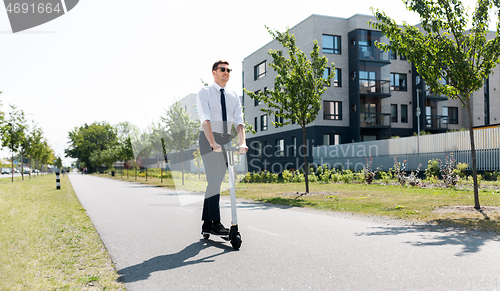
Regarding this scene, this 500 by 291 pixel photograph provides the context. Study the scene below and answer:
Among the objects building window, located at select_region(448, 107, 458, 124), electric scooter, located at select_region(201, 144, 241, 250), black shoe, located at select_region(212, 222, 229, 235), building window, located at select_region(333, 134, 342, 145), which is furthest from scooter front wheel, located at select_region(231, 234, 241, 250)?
building window, located at select_region(448, 107, 458, 124)

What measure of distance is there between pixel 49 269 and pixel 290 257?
8.50 ft

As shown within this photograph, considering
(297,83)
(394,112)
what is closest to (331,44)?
(394,112)

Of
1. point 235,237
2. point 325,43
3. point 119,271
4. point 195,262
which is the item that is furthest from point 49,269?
point 325,43

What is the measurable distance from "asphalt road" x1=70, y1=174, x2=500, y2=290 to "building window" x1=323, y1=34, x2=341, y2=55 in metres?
29.2

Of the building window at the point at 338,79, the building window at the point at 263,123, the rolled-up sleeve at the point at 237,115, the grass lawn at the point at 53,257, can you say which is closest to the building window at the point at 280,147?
the building window at the point at 263,123

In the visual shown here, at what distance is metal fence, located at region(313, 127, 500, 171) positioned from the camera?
20189 mm

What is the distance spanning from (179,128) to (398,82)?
24485mm

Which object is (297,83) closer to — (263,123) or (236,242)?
(236,242)

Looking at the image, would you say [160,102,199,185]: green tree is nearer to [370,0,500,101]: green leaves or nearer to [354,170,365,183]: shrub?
[354,170,365,183]: shrub

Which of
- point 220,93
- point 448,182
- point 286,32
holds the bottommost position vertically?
point 448,182

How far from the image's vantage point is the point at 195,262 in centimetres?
412

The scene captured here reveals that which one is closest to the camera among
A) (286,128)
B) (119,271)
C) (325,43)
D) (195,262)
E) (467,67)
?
(119,271)

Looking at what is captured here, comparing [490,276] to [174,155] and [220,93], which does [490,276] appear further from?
[174,155]

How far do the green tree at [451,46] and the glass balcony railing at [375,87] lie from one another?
83.5 ft
